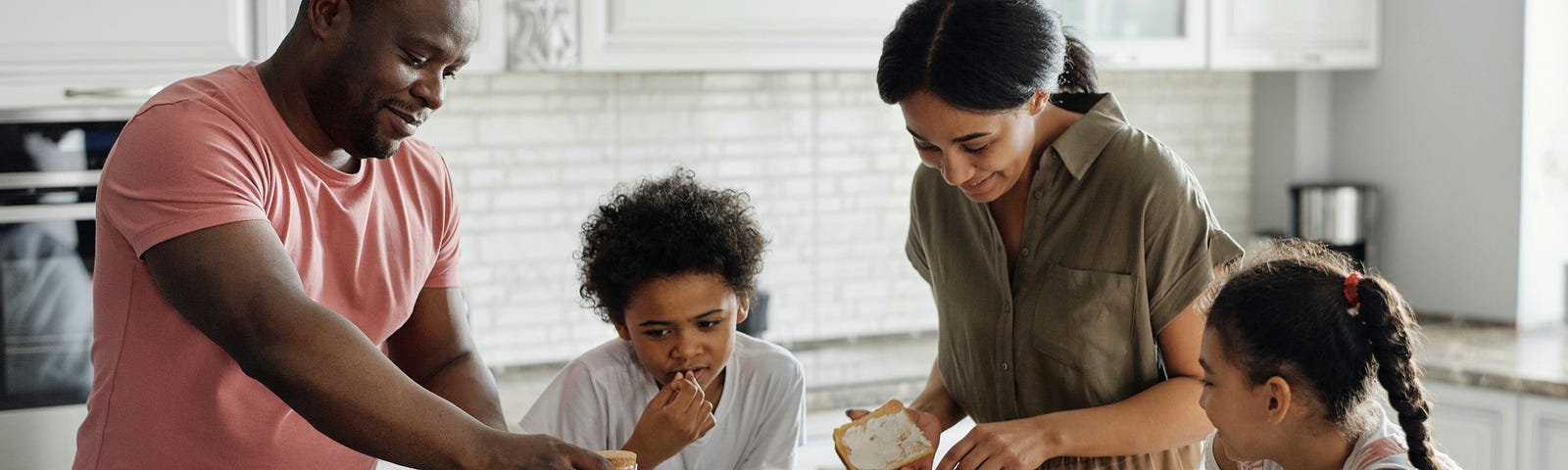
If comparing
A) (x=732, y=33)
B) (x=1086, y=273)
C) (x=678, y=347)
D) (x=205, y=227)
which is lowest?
(x=678, y=347)

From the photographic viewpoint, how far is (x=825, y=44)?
3.28m

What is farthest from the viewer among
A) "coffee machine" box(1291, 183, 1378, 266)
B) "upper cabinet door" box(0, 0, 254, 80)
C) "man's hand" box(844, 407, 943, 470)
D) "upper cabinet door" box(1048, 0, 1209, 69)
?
"coffee machine" box(1291, 183, 1378, 266)

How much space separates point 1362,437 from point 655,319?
85 centimetres

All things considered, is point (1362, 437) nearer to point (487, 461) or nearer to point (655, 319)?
point (655, 319)

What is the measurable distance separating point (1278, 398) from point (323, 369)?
3.44 ft

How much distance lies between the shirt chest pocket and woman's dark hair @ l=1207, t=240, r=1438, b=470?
0.11 meters

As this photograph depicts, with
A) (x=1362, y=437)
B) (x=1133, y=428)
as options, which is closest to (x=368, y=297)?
(x=1133, y=428)

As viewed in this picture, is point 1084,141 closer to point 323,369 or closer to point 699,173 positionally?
point 323,369

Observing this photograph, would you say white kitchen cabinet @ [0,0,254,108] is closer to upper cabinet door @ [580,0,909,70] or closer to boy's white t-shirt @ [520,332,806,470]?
upper cabinet door @ [580,0,909,70]

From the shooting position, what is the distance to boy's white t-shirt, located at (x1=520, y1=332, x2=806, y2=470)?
73.9 inches

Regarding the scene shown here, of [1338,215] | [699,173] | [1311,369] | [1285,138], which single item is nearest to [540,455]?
[1311,369]

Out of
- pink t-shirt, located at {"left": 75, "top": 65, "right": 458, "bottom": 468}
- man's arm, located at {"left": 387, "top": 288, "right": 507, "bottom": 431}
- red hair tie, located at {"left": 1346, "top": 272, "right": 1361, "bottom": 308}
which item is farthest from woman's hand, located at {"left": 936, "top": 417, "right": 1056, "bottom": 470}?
pink t-shirt, located at {"left": 75, "top": 65, "right": 458, "bottom": 468}

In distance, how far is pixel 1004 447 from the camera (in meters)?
1.65

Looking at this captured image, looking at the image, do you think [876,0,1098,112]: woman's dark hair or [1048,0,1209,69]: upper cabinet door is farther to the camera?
[1048,0,1209,69]: upper cabinet door
